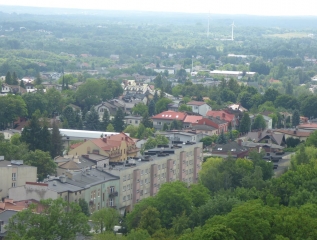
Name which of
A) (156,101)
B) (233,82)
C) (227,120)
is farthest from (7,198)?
(233,82)

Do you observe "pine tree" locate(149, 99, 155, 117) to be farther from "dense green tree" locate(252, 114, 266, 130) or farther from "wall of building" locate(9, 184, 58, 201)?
"wall of building" locate(9, 184, 58, 201)

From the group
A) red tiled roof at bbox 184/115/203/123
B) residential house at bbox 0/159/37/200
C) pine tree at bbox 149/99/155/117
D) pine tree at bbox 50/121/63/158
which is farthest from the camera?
pine tree at bbox 149/99/155/117

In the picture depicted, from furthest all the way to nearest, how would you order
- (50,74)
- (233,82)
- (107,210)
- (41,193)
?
(50,74) → (233,82) → (41,193) → (107,210)

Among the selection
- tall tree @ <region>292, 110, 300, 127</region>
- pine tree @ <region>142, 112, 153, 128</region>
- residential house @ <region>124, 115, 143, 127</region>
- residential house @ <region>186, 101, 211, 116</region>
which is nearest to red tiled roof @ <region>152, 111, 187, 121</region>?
residential house @ <region>124, 115, 143, 127</region>

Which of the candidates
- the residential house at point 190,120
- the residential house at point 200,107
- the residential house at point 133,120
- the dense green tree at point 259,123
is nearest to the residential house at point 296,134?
the dense green tree at point 259,123

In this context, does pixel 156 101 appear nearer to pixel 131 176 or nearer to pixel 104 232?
pixel 131 176
